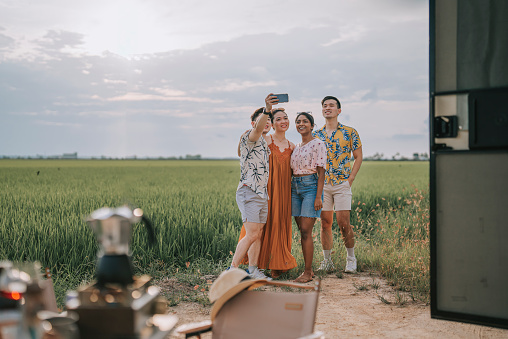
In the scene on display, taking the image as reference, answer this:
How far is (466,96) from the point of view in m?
2.87

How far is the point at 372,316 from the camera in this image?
411 centimetres

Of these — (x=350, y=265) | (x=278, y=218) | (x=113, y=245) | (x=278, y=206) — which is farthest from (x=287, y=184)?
(x=113, y=245)

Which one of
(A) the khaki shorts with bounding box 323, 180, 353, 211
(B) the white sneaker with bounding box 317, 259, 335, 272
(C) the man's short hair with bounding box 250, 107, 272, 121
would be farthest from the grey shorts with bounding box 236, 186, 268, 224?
(B) the white sneaker with bounding box 317, 259, 335, 272

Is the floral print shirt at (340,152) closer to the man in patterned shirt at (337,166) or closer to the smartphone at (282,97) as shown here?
the man in patterned shirt at (337,166)

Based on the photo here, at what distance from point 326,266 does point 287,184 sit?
1254mm

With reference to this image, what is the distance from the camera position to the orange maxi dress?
16.4 ft

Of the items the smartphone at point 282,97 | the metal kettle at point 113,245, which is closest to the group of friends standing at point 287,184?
the smartphone at point 282,97

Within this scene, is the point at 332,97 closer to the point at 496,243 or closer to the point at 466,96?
the point at 466,96

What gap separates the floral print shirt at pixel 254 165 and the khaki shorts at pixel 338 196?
95 cm

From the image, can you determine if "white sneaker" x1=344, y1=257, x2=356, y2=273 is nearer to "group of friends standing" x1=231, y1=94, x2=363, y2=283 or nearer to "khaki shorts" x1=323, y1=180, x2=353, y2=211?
"group of friends standing" x1=231, y1=94, x2=363, y2=283

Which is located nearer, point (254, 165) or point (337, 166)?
point (254, 165)

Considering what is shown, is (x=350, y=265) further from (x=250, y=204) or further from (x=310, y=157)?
(x=250, y=204)

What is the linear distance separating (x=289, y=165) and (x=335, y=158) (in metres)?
0.62

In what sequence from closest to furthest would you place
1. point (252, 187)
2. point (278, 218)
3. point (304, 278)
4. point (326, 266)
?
point (252, 187) < point (304, 278) < point (278, 218) < point (326, 266)
